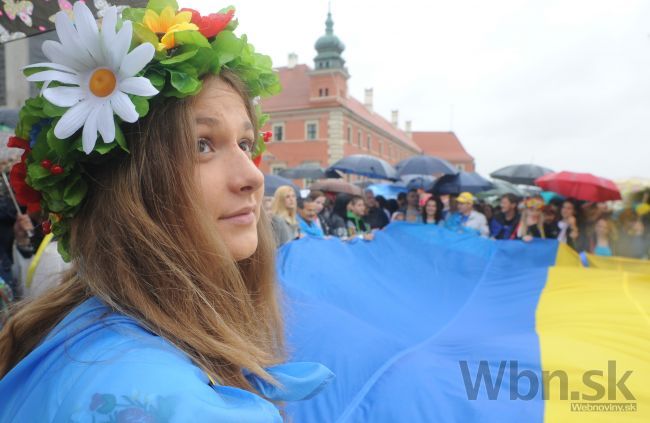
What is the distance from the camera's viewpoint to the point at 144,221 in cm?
98

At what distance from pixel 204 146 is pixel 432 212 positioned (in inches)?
242

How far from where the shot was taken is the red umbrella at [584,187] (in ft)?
20.3

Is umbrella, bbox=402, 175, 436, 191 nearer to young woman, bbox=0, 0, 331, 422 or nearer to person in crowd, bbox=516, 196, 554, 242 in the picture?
person in crowd, bbox=516, 196, 554, 242

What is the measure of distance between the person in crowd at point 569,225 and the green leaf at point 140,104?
189 inches

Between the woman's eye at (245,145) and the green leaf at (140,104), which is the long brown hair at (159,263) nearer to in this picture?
the green leaf at (140,104)

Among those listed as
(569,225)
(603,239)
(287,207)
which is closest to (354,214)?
(287,207)

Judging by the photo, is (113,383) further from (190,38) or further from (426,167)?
(426,167)

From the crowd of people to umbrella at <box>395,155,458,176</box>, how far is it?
154 cm

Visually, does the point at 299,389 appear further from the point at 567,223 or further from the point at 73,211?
the point at 567,223

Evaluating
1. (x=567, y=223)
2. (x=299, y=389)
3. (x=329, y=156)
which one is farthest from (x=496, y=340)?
(x=329, y=156)

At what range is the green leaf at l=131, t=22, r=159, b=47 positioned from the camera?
1074 mm

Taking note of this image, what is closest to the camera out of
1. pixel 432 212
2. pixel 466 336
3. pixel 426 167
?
pixel 466 336

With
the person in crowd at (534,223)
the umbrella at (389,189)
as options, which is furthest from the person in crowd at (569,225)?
the umbrella at (389,189)

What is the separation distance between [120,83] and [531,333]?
91.1 inches
